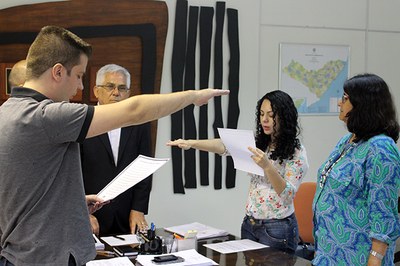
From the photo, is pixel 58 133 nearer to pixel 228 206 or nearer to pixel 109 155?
pixel 109 155

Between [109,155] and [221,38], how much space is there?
70.3 inches

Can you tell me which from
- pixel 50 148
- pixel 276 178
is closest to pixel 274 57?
pixel 276 178

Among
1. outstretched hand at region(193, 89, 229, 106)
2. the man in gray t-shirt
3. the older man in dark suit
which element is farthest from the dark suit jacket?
outstretched hand at region(193, 89, 229, 106)

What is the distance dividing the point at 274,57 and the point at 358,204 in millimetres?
2722

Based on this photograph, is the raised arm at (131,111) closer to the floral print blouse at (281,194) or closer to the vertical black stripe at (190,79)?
the floral print blouse at (281,194)

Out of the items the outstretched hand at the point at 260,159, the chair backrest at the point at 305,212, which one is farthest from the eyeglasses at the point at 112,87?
the chair backrest at the point at 305,212

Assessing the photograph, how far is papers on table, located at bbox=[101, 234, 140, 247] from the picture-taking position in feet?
9.38

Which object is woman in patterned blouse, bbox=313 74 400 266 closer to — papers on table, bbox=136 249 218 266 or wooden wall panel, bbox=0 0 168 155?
papers on table, bbox=136 249 218 266

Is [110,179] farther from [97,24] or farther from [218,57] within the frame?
[218,57]

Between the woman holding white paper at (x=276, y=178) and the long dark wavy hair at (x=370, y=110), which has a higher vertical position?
the long dark wavy hair at (x=370, y=110)

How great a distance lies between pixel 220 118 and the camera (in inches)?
180

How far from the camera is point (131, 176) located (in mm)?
2406

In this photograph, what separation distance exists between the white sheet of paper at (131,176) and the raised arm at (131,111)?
2.32ft

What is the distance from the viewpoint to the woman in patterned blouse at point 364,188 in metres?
2.19
